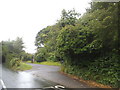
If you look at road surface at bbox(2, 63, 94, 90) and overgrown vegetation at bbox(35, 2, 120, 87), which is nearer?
overgrown vegetation at bbox(35, 2, 120, 87)

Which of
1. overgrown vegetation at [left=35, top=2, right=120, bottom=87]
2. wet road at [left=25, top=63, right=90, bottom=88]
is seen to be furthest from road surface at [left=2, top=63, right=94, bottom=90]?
overgrown vegetation at [left=35, top=2, right=120, bottom=87]

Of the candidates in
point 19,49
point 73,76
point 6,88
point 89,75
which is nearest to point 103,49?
point 89,75

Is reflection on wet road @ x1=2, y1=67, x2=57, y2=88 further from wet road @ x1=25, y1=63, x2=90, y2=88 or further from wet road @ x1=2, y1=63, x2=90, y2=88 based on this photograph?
wet road @ x1=25, y1=63, x2=90, y2=88

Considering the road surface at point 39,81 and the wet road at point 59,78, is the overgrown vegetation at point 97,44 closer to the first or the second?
the wet road at point 59,78

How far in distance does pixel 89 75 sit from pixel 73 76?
2.27 meters

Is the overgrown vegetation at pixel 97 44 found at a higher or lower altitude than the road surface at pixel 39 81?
higher

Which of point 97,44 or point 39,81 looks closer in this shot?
point 97,44

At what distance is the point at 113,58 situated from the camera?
7105mm

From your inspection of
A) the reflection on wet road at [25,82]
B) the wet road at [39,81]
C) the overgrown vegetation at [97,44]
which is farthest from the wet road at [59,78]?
the overgrown vegetation at [97,44]

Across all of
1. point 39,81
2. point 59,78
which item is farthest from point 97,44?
point 39,81

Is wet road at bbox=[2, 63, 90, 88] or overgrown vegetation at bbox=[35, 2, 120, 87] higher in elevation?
overgrown vegetation at bbox=[35, 2, 120, 87]

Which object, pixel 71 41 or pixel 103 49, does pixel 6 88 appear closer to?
pixel 71 41

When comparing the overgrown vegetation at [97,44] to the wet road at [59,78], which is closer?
the overgrown vegetation at [97,44]

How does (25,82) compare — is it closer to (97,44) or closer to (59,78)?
(59,78)
